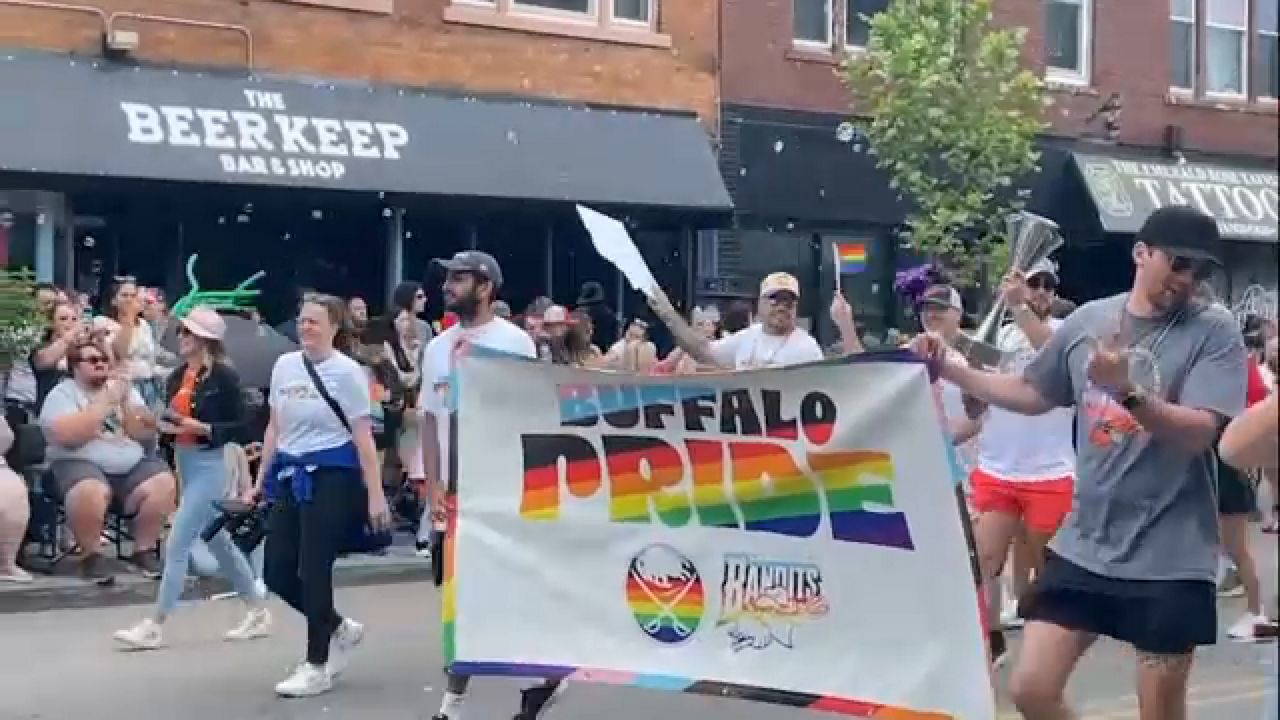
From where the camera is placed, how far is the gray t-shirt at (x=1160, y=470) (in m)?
5.95

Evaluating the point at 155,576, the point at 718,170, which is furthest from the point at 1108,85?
the point at 155,576

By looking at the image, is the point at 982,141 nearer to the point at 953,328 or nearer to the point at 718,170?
the point at 718,170

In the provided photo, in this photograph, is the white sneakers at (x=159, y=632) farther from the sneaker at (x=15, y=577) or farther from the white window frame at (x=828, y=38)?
the white window frame at (x=828, y=38)

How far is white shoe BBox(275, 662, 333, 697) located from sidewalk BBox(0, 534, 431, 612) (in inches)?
140

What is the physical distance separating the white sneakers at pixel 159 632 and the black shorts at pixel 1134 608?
19.0 ft

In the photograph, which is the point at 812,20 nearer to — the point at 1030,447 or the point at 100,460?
the point at 100,460

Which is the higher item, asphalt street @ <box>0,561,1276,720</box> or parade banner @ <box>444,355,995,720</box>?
parade banner @ <box>444,355,995,720</box>

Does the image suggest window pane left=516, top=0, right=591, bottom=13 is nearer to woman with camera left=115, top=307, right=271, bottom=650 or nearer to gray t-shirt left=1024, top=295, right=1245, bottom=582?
woman with camera left=115, top=307, right=271, bottom=650

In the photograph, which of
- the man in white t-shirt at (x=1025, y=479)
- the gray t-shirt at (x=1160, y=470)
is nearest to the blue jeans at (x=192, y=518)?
the man in white t-shirt at (x=1025, y=479)

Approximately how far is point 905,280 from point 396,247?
30.5 ft

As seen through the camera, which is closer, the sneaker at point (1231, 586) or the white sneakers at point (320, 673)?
the white sneakers at point (320, 673)

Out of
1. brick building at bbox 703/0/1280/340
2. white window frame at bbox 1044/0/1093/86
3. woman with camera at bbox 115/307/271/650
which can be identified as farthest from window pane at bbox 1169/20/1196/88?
woman with camera at bbox 115/307/271/650

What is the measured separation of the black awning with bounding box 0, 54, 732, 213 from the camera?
16.4m

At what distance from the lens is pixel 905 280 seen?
34.6 feet
